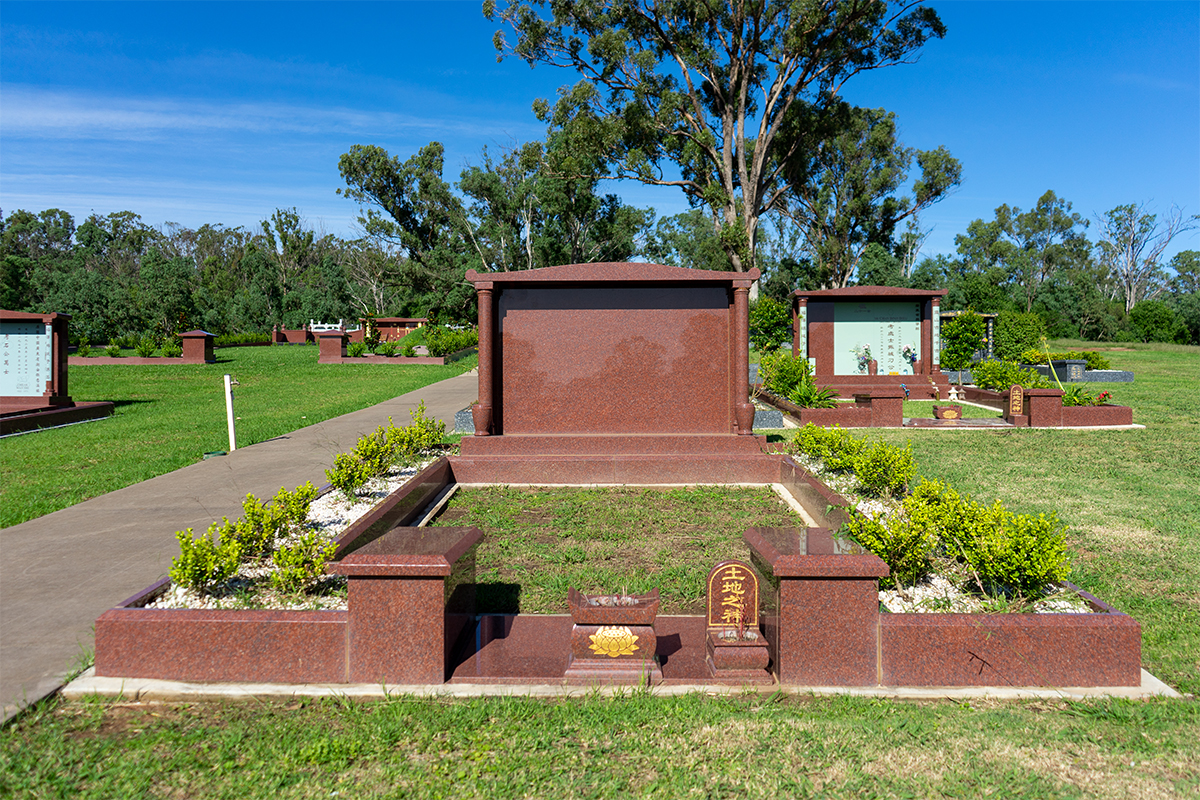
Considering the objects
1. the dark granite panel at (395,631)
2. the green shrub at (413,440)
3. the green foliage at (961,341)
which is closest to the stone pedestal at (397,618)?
the dark granite panel at (395,631)

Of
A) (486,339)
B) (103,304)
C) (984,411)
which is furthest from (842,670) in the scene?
(103,304)

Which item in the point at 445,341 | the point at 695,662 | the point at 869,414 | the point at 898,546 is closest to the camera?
the point at 695,662

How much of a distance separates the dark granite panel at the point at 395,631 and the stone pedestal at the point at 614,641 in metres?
0.71

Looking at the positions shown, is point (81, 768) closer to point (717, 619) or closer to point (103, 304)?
point (717, 619)

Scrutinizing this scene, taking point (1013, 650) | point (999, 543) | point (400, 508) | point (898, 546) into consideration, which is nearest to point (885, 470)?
point (898, 546)

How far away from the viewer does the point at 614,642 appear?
3.85 metres

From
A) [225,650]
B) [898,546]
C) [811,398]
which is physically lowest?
[225,650]

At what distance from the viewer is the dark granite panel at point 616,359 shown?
9.42 meters

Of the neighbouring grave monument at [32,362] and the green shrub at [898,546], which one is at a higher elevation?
the neighbouring grave monument at [32,362]

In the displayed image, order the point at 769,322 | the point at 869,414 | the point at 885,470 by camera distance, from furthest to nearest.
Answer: the point at 769,322 → the point at 869,414 → the point at 885,470

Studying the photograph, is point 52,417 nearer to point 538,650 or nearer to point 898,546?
point 538,650

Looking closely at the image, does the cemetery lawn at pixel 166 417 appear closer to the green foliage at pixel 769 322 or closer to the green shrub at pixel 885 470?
the green shrub at pixel 885 470

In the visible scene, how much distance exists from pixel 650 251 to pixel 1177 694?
52158 mm

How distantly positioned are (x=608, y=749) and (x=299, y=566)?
94.9 inches
